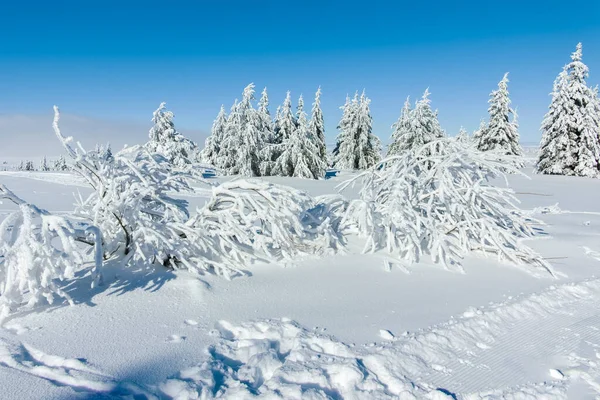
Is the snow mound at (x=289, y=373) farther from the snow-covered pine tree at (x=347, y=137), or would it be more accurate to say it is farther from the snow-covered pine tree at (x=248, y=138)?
the snow-covered pine tree at (x=347, y=137)

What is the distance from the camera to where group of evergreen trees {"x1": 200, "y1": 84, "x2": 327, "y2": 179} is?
97.4 feet

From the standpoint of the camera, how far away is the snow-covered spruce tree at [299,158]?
3027cm

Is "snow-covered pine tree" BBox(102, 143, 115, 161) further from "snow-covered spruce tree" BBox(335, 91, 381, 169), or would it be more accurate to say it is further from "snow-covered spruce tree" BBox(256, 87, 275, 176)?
"snow-covered spruce tree" BBox(335, 91, 381, 169)

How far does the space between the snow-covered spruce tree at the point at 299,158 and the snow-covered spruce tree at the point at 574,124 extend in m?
16.7

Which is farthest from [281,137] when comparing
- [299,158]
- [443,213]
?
[443,213]

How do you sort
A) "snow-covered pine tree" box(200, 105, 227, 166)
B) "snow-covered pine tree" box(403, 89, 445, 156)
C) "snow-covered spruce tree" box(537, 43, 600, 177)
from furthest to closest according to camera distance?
"snow-covered pine tree" box(200, 105, 227, 166), "snow-covered pine tree" box(403, 89, 445, 156), "snow-covered spruce tree" box(537, 43, 600, 177)

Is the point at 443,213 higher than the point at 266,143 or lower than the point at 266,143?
lower

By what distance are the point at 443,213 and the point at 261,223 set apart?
309 centimetres

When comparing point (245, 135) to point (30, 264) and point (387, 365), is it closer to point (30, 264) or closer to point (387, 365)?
point (30, 264)

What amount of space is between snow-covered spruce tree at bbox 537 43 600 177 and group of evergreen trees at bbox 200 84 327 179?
1703 centimetres

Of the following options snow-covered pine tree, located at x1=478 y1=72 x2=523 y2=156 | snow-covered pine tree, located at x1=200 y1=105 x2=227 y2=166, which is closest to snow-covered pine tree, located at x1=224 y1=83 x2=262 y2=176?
snow-covered pine tree, located at x1=200 y1=105 x2=227 y2=166

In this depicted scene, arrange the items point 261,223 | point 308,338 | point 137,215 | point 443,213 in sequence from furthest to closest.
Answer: point 443,213, point 261,223, point 137,215, point 308,338

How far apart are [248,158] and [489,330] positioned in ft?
91.6

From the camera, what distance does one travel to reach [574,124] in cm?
2412
